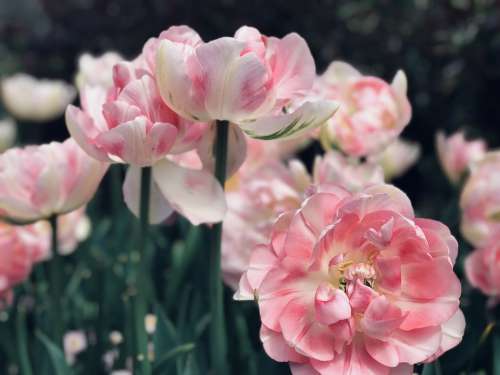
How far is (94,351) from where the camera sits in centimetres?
114

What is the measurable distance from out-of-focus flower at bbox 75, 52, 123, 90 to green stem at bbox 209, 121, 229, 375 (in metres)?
0.39

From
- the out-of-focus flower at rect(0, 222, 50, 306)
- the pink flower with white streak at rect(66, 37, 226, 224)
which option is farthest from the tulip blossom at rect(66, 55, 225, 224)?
the out-of-focus flower at rect(0, 222, 50, 306)

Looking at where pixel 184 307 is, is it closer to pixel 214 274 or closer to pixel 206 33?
pixel 214 274

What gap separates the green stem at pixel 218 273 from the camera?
31.4 inches

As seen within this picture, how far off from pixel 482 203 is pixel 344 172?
0.30 meters

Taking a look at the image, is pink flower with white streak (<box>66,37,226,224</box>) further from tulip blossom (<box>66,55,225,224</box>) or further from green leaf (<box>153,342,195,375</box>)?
green leaf (<box>153,342,195,375</box>)

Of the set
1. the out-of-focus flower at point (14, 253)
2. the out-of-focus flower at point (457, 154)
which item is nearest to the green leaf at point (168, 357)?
the out-of-focus flower at point (14, 253)

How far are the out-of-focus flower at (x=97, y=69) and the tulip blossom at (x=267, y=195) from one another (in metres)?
0.25

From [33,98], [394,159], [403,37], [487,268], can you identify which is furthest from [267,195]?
[403,37]

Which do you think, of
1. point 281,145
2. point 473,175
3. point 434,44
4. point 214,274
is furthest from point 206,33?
point 214,274

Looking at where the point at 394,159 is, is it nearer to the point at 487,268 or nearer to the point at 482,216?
the point at 482,216

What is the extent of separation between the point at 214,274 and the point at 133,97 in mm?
203

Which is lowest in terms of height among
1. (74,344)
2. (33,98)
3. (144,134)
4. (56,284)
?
(74,344)

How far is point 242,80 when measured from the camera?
0.74m
